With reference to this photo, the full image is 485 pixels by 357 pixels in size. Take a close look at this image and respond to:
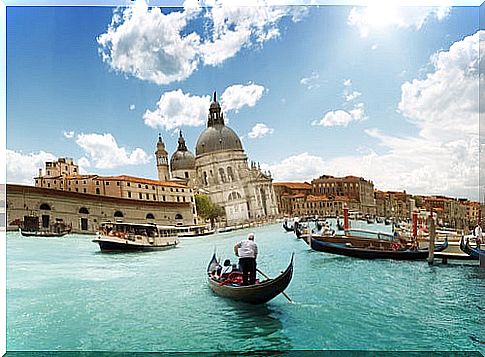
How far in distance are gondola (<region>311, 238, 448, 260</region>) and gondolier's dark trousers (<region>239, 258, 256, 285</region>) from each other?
809 millimetres

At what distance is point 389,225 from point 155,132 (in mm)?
2469

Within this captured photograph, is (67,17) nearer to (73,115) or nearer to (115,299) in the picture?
(73,115)

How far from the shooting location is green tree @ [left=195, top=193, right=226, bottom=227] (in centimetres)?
512

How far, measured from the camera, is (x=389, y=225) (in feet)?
17.7

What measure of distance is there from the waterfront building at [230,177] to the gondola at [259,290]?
28.4 inches

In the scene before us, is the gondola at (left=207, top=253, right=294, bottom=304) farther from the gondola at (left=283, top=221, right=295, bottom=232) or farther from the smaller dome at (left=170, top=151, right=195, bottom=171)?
the smaller dome at (left=170, top=151, right=195, bottom=171)

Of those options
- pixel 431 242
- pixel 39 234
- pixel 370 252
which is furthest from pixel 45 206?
pixel 431 242

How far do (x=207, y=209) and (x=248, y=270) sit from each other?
82cm

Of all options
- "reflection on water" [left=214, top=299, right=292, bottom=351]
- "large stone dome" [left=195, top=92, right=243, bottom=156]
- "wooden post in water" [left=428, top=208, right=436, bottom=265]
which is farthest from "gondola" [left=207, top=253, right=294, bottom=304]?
"wooden post in water" [left=428, top=208, right=436, bottom=265]

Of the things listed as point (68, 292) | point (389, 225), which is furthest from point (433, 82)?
point (68, 292)

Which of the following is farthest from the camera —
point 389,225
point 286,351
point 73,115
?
point 389,225

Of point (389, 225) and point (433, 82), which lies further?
point (389, 225)

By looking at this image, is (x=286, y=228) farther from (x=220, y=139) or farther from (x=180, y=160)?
(x=180, y=160)

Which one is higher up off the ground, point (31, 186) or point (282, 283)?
point (31, 186)
